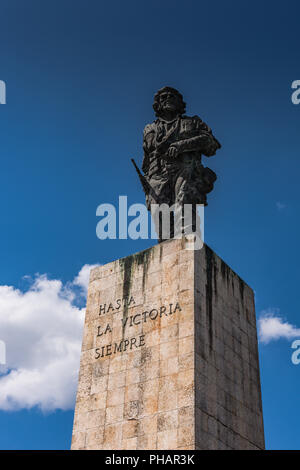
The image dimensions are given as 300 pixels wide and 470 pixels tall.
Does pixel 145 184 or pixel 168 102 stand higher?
pixel 168 102

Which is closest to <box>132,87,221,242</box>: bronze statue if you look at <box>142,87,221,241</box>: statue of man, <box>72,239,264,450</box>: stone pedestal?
<box>142,87,221,241</box>: statue of man

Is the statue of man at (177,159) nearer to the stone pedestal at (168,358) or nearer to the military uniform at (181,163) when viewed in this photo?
the military uniform at (181,163)

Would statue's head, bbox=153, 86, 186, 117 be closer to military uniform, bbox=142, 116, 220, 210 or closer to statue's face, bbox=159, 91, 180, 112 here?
statue's face, bbox=159, 91, 180, 112

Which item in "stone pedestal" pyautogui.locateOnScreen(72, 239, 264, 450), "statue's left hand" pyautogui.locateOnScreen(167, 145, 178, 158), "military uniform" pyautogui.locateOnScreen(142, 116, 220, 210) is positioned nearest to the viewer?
"stone pedestal" pyautogui.locateOnScreen(72, 239, 264, 450)

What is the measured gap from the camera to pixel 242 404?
11930mm

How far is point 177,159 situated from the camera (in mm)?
14141

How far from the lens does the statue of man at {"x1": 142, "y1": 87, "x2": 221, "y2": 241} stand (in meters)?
13.8

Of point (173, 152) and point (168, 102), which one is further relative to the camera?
point (168, 102)

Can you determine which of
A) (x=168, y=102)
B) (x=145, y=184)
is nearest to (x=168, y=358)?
(x=145, y=184)

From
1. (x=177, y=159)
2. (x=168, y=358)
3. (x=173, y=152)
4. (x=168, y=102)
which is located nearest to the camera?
(x=168, y=358)

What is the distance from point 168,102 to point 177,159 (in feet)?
5.52

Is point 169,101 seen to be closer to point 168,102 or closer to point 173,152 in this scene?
point 168,102

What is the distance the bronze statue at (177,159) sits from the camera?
13844 millimetres

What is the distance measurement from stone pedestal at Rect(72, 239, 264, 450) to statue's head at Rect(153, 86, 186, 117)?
13.0ft
